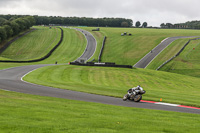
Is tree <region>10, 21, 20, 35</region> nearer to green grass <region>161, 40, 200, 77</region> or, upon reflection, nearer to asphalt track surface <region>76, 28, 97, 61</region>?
asphalt track surface <region>76, 28, 97, 61</region>

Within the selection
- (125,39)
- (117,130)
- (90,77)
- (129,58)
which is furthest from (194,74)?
(117,130)

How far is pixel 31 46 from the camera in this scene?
355ft

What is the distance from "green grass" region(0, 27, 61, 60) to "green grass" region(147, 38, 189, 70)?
4224cm

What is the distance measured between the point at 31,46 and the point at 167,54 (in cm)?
5990

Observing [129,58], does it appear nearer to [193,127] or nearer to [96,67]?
[96,67]

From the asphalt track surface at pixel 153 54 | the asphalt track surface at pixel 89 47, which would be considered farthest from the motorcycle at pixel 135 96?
the asphalt track surface at pixel 89 47

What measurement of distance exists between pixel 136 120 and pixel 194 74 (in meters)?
55.1

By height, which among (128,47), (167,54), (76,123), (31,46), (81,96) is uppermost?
(76,123)

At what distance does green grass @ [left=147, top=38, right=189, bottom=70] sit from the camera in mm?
72000

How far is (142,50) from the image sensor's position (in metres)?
90.1

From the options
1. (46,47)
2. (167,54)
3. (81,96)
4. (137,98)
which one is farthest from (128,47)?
(137,98)

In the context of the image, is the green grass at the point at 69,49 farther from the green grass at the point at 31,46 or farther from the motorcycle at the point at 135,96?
the motorcycle at the point at 135,96

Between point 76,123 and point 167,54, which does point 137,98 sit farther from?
point 167,54

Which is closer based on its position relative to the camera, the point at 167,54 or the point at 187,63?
the point at 187,63
